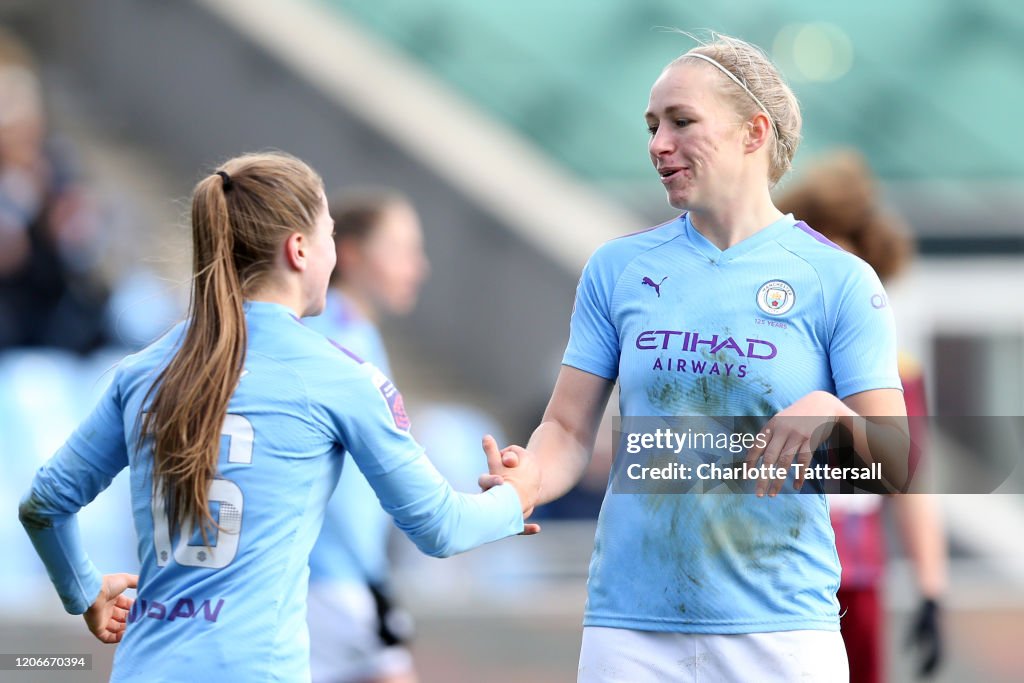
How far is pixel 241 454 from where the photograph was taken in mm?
2918

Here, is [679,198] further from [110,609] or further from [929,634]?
[929,634]

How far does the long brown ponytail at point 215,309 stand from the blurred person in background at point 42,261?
23.8 feet

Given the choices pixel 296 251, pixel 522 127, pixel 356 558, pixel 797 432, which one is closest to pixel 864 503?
pixel 356 558

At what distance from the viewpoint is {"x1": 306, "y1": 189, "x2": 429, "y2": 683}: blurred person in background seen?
4.79 metres

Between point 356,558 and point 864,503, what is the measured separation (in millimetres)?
1639

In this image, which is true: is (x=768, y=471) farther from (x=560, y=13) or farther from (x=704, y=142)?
(x=560, y=13)

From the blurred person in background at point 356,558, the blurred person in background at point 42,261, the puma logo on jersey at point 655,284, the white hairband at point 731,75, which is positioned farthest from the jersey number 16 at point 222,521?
the blurred person in background at point 42,261

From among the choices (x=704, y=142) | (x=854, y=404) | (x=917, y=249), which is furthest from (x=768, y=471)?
(x=917, y=249)

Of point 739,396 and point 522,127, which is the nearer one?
point 739,396

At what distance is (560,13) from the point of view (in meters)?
14.3

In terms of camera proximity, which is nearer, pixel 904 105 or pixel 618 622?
pixel 618 622

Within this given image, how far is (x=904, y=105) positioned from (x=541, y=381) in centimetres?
443

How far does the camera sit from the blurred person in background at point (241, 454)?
2.89 m

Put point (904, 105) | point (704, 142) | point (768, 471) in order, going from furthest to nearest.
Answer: point (904, 105), point (704, 142), point (768, 471)
